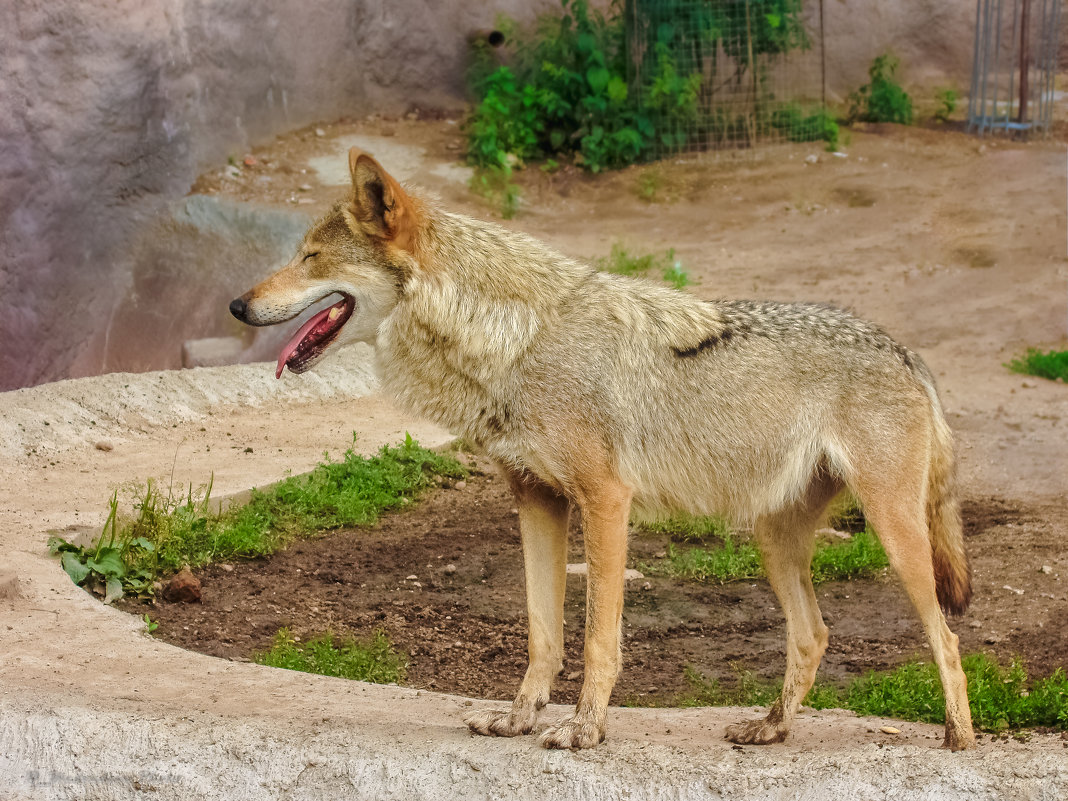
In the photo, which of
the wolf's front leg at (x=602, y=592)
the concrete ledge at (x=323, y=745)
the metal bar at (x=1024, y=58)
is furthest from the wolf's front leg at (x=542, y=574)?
the metal bar at (x=1024, y=58)

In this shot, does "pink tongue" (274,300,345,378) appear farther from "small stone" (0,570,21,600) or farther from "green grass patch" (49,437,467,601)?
"green grass patch" (49,437,467,601)

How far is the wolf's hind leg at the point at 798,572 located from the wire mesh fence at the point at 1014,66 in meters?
11.2

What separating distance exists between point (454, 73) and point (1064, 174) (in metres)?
7.20

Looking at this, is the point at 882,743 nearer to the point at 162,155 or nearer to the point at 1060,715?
the point at 1060,715

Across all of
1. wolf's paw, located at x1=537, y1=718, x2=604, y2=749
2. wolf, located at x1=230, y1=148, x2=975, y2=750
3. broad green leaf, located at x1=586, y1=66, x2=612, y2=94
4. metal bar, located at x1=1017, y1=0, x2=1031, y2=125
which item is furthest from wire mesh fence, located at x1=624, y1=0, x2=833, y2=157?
wolf's paw, located at x1=537, y1=718, x2=604, y2=749

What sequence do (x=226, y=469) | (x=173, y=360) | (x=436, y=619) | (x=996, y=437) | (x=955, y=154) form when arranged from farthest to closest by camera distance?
1. (x=955, y=154)
2. (x=173, y=360)
3. (x=996, y=437)
4. (x=226, y=469)
5. (x=436, y=619)

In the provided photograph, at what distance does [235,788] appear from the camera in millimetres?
3787

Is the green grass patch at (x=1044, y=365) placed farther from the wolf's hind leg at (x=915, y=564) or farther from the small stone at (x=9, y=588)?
the small stone at (x=9, y=588)

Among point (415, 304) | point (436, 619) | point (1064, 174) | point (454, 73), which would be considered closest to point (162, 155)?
point (454, 73)

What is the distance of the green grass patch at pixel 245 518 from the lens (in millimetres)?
5637

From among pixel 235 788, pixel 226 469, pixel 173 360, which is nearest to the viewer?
pixel 235 788

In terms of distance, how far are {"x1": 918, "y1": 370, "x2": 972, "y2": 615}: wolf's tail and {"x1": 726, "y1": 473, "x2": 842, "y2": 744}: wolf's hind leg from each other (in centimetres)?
34

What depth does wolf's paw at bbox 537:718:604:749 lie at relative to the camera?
3816mm

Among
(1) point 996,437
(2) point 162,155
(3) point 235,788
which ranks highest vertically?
(2) point 162,155
